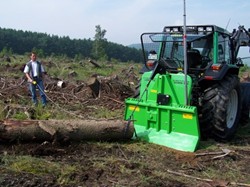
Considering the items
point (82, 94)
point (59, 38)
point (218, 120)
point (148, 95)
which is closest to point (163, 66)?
point (148, 95)

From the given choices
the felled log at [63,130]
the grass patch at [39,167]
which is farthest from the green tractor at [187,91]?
the grass patch at [39,167]

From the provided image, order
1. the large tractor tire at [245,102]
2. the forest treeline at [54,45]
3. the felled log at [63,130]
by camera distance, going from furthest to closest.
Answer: the forest treeline at [54,45], the large tractor tire at [245,102], the felled log at [63,130]

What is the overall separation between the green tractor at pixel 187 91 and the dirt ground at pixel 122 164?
0.32 m

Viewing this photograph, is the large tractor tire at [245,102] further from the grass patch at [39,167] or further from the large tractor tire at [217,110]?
the grass patch at [39,167]

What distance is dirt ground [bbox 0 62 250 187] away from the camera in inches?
189

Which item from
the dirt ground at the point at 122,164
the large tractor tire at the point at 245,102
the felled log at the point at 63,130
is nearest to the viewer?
the dirt ground at the point at 122,164

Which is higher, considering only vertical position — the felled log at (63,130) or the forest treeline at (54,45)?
the forest treeline at (54,45)

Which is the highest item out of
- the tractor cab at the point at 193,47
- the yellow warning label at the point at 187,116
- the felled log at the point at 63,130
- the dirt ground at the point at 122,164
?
the tractor cab at the point at 193,47

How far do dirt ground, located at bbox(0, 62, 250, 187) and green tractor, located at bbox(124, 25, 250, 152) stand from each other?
0.32 m

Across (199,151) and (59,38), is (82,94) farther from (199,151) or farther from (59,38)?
(59,38)

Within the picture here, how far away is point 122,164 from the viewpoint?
552 cm

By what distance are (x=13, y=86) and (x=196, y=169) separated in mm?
8833

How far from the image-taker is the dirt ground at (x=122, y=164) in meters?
4.80

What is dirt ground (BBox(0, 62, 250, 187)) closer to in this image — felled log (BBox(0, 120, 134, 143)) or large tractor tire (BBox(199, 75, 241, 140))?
felled log (BBox(0, 120, 134, 143))
